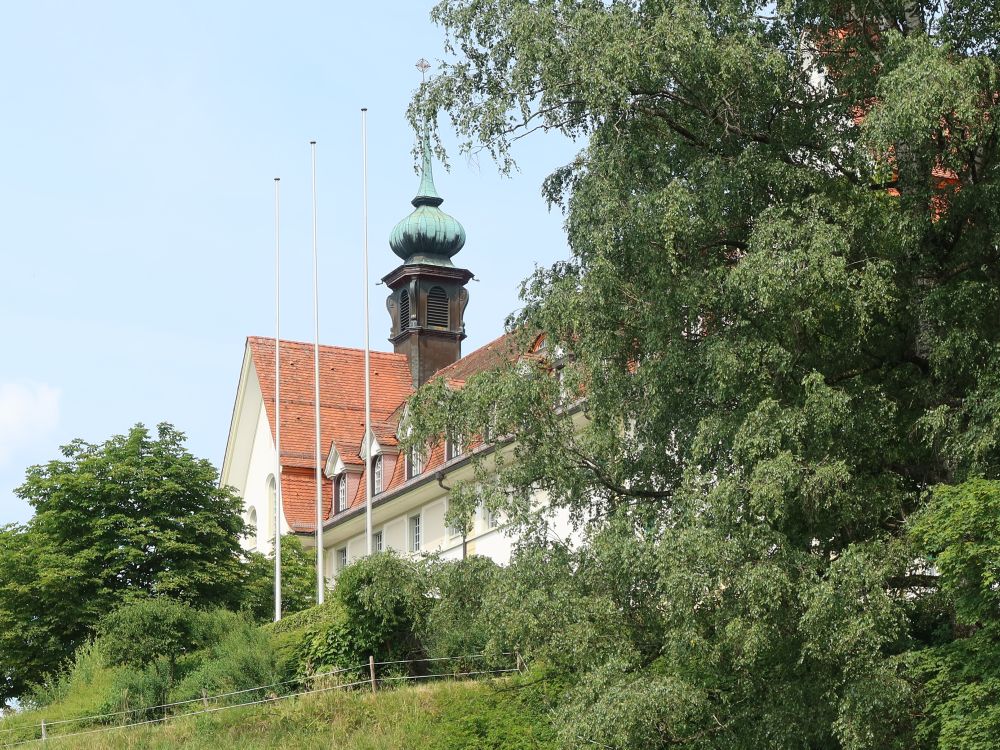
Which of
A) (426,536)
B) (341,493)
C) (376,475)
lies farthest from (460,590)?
(341,493)

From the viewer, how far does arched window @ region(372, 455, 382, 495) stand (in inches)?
1981

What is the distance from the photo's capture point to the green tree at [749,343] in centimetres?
1938

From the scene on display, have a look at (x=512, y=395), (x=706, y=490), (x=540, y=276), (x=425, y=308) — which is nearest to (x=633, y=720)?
(x=706, y=490)

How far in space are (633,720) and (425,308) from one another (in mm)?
42274

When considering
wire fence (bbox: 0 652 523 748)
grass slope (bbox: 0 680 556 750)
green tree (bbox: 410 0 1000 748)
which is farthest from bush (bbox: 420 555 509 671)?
wire fence (bbox: 0 652 523 748)

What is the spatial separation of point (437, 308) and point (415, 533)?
15030mm

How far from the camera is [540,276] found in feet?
77.7

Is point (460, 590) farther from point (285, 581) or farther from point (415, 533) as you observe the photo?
point (415, 533)

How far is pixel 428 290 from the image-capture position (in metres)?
61.0

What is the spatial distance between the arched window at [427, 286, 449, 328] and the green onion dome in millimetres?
1065

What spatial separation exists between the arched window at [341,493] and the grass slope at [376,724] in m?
20.5

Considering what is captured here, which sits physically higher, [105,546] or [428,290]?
[428,290]

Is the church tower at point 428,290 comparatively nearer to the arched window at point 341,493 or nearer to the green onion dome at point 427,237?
the green onion dome at point 427,237

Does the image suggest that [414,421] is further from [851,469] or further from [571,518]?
[851,469]
